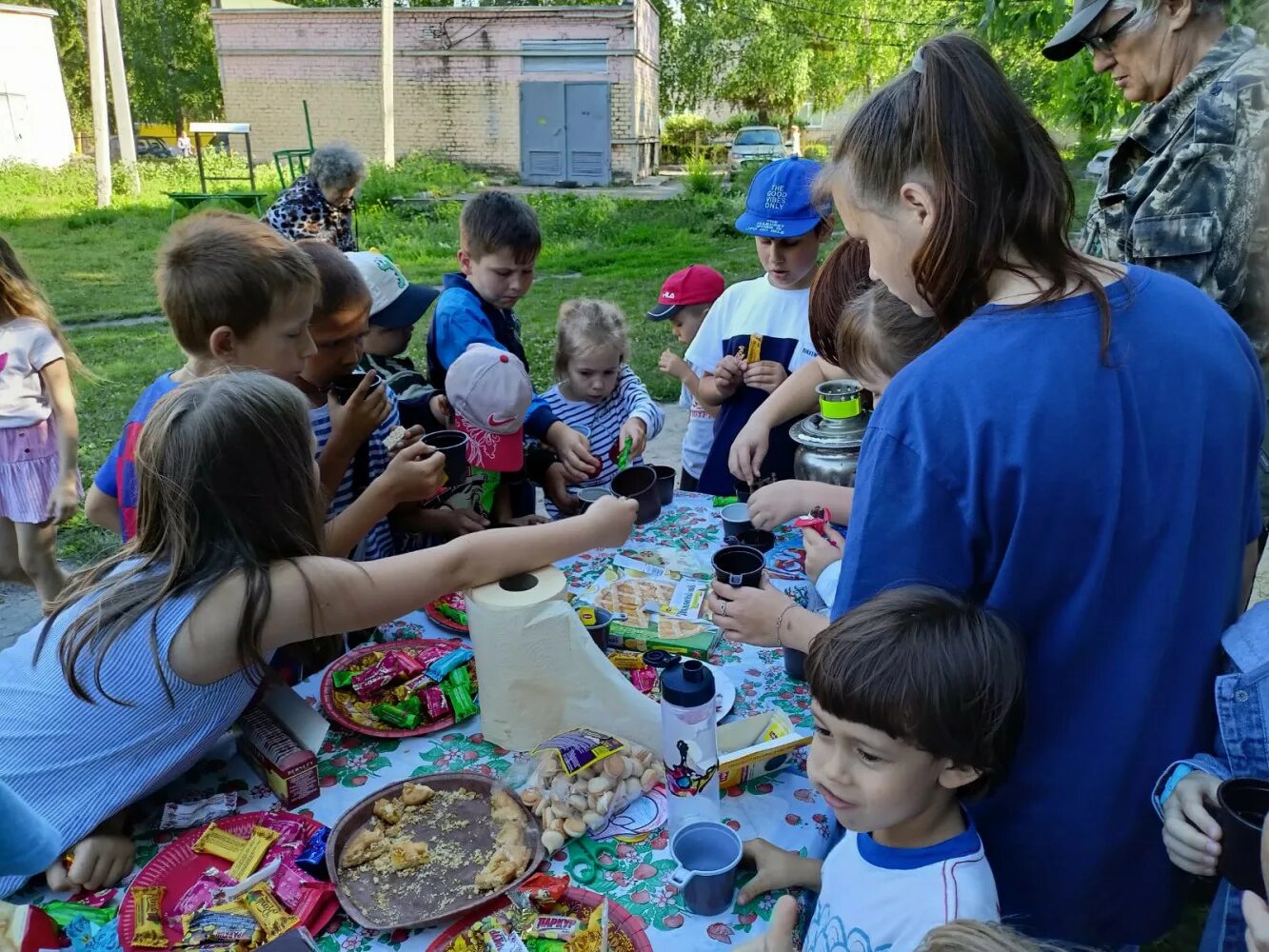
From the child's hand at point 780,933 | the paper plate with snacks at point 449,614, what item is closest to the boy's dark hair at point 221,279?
the paper plate with snacks at point 449,614

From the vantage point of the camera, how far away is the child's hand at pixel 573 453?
3.15m

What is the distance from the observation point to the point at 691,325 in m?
3.98

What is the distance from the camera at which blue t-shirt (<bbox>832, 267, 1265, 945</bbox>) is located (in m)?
1.16

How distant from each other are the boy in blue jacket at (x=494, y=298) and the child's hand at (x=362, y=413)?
723 mm

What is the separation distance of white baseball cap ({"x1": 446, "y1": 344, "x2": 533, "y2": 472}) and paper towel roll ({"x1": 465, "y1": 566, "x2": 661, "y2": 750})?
100 centimetres

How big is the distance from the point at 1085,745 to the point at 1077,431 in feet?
1.63

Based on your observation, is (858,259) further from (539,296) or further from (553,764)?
(539,296)

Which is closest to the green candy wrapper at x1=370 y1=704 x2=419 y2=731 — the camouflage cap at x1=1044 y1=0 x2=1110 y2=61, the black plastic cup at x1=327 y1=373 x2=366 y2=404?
the black plastic cup at x1=327 y1=373 x2=366 y2=404

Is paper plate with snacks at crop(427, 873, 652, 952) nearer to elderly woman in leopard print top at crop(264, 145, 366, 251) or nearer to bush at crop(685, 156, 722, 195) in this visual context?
elderly woman in leopard print top at crop(264, 145, 366, 251)

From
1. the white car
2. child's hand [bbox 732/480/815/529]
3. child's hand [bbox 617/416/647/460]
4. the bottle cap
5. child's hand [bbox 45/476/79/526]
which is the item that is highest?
the white car

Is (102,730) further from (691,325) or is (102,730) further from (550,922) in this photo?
(691,325)

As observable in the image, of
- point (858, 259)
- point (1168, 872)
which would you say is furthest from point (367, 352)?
point (1168, 872)

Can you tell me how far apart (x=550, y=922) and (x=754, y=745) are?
0.54 m

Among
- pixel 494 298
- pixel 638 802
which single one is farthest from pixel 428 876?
pixel 494 298
